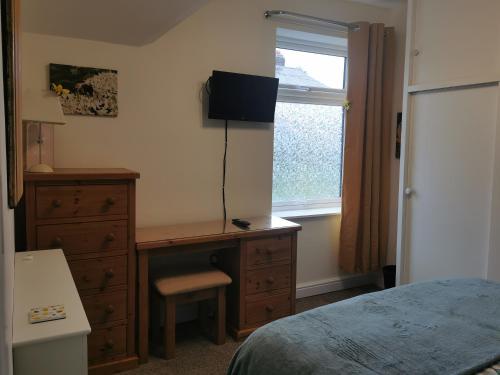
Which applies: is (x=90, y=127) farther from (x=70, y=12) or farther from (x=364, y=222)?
(x=364, y=222)

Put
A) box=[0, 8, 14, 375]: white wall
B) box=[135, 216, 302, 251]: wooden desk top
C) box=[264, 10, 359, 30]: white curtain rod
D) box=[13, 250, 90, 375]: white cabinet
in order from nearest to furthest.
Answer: box=[0, 8, 14, 375]: white wall < box=[13, 250, 90, 375]: white cabinet < box=[135, 216, 302, 251]: wooden desk top < box=[264, 10, 359, 30]: white curtain rod

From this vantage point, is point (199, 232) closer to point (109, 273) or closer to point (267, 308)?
point (109, 273)

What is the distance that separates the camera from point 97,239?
224cm

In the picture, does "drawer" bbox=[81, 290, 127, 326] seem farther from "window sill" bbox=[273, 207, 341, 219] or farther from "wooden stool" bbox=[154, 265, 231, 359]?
"window sill" bbox=[273, 207, 341, 219]

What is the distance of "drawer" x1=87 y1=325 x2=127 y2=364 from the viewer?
2.29m

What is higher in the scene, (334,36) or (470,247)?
(334,36)

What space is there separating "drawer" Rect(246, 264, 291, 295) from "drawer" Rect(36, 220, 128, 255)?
2.89 feet

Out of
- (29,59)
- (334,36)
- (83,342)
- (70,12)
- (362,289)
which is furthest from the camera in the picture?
(362,289)

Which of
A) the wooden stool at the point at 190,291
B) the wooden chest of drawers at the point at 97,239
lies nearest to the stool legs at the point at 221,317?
the wooden stool at the point at 190,291

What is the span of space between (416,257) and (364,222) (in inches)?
23.2

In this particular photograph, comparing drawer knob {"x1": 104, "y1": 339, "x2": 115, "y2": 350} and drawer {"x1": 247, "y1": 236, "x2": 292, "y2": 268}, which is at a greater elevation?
drawer {"x1": 247, "y1": 236, "x2": 292, "y2": 268}

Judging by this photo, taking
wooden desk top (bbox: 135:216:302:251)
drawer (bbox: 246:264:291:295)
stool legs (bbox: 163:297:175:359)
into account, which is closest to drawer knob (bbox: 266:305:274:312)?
drawer (bbox: 246:264:291:295)

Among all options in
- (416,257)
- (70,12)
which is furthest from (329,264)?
(70,12)

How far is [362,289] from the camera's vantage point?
3797 millimetres
